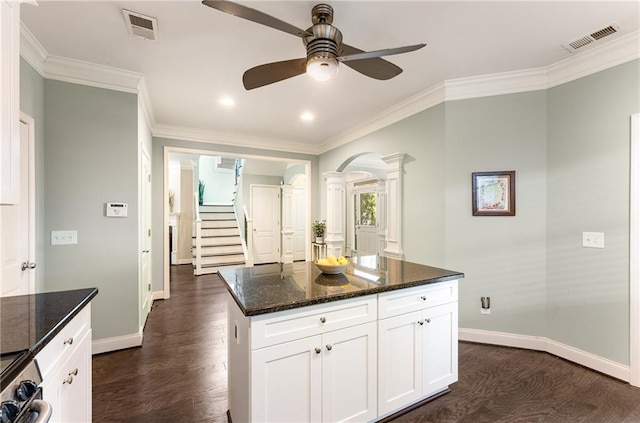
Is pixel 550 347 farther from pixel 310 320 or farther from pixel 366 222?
pixel 366 222

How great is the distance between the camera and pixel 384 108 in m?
3.67

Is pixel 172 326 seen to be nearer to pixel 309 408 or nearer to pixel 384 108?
pixel 309 408

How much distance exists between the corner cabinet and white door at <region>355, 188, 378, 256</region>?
22.5 ft

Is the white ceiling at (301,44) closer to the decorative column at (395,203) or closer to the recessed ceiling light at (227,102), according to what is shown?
the recessed ceiling light at (227,102)

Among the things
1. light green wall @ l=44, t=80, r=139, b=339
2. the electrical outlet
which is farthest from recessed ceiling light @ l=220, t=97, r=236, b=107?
the electrical outlet

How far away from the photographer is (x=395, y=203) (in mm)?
3594

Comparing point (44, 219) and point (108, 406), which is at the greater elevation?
point (44, 219)

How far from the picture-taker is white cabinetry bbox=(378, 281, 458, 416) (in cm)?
176

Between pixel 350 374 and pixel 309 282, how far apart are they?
1.91ft

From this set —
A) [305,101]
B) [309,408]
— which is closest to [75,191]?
[305,101]

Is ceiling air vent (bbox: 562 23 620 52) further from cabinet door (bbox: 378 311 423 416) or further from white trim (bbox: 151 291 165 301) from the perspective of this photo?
white trim (bbox: 151 291 165 301)

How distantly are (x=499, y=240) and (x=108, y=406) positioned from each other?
3.62 meters

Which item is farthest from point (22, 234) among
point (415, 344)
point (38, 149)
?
point (415, 344)

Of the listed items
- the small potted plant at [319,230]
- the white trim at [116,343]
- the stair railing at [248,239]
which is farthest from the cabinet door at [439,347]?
the stair railing at [248,239]
